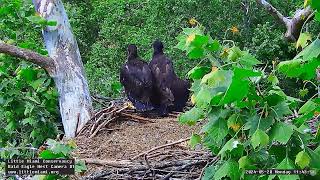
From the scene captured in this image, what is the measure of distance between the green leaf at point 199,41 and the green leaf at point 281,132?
0.50 metres

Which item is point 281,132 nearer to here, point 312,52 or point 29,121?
point 312,52

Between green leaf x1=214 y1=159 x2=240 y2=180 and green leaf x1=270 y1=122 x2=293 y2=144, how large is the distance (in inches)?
10.3

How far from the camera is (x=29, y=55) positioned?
6297 millimetres

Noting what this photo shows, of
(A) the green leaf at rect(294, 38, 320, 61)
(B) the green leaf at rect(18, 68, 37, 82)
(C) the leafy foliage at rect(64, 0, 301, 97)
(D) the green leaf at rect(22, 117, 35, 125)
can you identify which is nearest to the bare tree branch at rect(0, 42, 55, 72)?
(B) the green leaf at rect(18, 68, 37, 82)

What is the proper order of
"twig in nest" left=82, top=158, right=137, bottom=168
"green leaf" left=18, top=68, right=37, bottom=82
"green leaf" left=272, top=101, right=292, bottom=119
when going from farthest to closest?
"green leaf" left=18, top=68, right=37, bottom=82
"twig in nest" left=82, top=158, right=137, bottom=168
"green leaf" left=272, top=101, right=292, bottom=119

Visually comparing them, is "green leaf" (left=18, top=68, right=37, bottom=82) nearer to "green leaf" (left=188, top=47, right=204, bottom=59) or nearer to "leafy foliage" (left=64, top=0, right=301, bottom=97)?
"green leaf" (left=188, top=47, right=204, bottom=59)

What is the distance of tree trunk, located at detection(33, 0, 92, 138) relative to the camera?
6566 millimetres

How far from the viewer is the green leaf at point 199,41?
2964 millimetres

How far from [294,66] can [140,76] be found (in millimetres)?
4629

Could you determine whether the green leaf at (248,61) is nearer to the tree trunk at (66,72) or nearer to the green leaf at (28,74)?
the tree trunk at (66,72)

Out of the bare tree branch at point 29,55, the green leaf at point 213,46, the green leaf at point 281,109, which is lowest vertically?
the bare tree branch at point 29,55

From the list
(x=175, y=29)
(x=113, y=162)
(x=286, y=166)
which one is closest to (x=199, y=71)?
(x=286, y=166)

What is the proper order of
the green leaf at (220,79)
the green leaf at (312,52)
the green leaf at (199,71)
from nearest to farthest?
1. the green leaf at (312,52)
2. the green leaf at (220,79)
3. the green leaf at (199,71)

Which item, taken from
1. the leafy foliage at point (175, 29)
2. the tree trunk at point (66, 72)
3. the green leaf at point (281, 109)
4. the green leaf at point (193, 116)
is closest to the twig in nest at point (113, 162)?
the tree trunk at point (66, 72)
